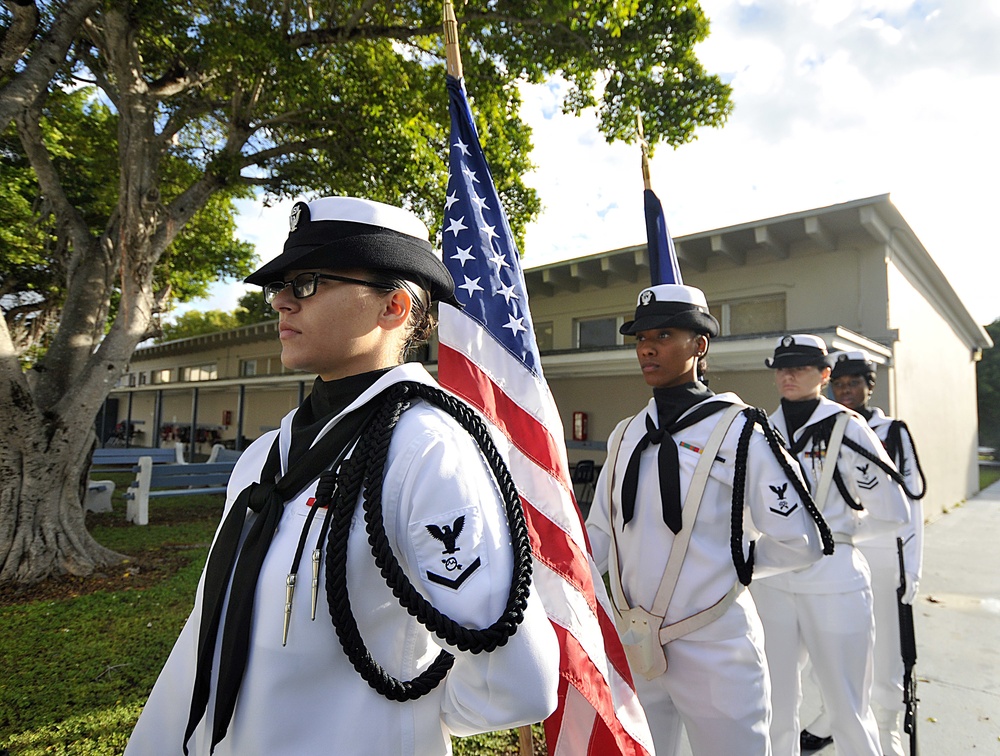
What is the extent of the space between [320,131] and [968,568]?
1110cm

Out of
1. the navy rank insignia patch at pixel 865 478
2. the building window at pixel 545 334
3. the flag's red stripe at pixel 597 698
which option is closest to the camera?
the flag's red stripe at pixel 597 698

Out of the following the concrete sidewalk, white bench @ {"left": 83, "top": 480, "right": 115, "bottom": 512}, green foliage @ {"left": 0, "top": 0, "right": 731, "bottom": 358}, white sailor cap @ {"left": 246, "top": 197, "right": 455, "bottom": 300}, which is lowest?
the concrete sidewalk

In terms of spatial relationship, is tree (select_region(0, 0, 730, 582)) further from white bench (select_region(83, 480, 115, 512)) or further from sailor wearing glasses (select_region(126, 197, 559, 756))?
sailor wearing glasses (select_region(126, 197, 559, 756))

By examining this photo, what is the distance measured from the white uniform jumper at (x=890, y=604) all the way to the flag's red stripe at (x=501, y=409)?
2.45 meters

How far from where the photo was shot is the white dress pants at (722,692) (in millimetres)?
2082

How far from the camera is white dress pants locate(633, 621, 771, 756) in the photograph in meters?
2.08

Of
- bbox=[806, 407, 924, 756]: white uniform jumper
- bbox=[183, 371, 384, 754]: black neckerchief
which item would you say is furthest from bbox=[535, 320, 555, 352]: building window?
bbox=[183, 371, 384, 754]: black neckerchief

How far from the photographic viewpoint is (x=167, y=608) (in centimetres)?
550

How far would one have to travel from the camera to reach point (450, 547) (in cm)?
→ 102

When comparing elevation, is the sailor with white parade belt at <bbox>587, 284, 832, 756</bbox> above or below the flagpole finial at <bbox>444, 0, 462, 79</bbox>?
below

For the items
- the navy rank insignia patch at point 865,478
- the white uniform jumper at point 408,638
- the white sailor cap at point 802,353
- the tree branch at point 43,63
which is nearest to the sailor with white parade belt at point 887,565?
the navy rank insignia patch at point 865,478

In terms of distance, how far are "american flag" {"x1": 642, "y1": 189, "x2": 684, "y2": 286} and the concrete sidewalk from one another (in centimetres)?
286

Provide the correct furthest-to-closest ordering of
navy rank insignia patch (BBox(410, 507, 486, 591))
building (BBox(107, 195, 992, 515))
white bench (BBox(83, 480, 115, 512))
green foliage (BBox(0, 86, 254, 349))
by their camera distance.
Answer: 1. white bench (BBox(83, 480, 115, 512))
2. green foliage (BBox(0, 86, 254, 349))
3. building (BBox(107, 195, 992, 515))
4. navy rank insignia patch (BBox(410, 507, 486, 591))

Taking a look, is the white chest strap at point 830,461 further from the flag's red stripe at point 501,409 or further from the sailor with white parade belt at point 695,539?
the flag's red stripe at point 501,409
